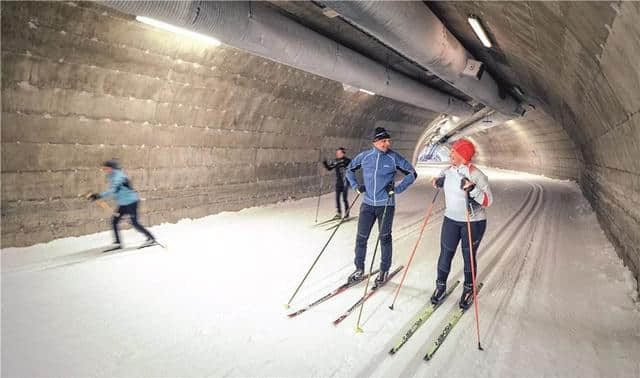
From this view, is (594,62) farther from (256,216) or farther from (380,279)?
(256,216)

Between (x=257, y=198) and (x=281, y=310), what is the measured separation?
7.19 metres

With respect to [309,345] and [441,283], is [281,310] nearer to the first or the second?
[309,345]

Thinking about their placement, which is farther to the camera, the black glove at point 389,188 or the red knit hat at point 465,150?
the black glove at point 389,188

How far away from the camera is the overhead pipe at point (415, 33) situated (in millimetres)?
4273

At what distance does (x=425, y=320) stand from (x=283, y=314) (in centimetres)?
163

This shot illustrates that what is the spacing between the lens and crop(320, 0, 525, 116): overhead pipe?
4273 mm

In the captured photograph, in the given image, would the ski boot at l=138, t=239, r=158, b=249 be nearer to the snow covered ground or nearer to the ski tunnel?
the ski tunnel

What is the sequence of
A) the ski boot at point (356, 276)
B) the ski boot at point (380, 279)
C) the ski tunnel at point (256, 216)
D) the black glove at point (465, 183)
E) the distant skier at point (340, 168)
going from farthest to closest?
the distant skier at point (340, 168), the ski boot at point (356, 276), the ski boot at point (380, 279), the black glove at point (465, 183), the ski tunnel at point (256, 216)

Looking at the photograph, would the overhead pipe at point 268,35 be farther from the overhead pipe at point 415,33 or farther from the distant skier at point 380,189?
the distant skier at point 380,189

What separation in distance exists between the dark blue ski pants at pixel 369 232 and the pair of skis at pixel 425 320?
3.00ft

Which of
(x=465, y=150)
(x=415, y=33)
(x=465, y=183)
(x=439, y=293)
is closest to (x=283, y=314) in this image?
(x=439, y=293)

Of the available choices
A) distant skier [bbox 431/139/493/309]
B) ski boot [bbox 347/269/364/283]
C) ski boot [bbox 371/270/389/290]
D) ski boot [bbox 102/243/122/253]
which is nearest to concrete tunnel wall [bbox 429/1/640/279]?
distant skier [bbox 431/139/493/309]

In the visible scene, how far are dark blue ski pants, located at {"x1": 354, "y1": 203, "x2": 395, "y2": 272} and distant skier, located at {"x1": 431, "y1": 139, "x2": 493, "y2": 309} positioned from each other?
31.6 inches

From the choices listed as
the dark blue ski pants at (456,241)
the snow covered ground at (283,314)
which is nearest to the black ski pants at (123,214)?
the snow covered ground at (283,314)
